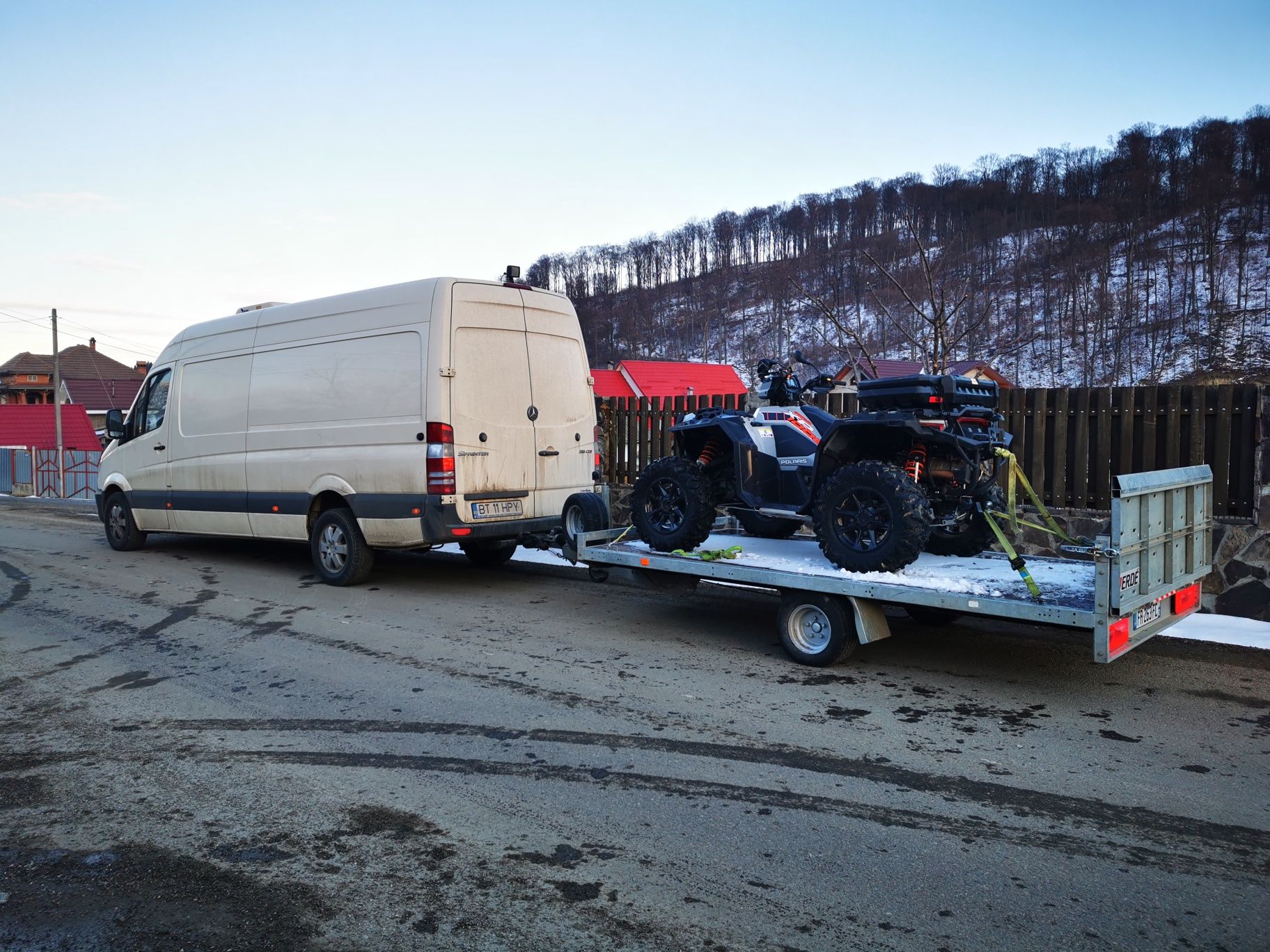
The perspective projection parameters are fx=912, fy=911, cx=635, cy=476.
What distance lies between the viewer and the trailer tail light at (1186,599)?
17.6 feet

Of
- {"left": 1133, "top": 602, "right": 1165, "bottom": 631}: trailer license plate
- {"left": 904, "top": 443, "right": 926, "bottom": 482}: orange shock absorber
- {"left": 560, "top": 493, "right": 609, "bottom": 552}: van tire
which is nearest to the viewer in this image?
{"left": 1133, "top": 602, "right": 1165, "bottom": 631}: trailer license plate

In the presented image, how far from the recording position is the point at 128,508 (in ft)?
36.7

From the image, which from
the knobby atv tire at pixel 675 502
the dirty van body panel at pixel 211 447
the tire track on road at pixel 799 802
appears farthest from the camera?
the dirty van body panel at pixel 211 447

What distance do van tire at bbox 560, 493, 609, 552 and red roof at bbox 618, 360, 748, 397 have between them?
124 feet

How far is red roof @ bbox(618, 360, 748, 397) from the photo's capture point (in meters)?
46.9

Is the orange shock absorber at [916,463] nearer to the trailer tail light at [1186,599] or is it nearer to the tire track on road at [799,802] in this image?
the trailer tail light at [1186,599]

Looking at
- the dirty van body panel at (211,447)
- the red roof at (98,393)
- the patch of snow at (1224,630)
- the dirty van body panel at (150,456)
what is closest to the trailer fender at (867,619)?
the patch of snow at (1224,630)

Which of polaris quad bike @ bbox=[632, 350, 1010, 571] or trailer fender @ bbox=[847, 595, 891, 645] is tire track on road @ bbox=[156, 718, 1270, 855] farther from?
polaris quad bike @ bbox=[632, 350, 1010, 571]

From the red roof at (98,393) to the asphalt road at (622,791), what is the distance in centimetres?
7533

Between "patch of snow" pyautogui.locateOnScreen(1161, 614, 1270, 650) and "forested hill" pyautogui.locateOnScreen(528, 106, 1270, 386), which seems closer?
"patch of snow" pyautogui.locateOnScreen(1161, 614, 1270, 650)

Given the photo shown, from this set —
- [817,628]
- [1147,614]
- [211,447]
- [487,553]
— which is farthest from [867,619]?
[211,447]

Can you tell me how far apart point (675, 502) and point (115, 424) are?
7.69 meters

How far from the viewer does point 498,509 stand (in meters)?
8.15

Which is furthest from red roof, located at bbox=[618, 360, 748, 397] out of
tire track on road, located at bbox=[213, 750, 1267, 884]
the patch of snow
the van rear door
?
tire track on road, located at bbox=[213, 750, 1267, 884]
